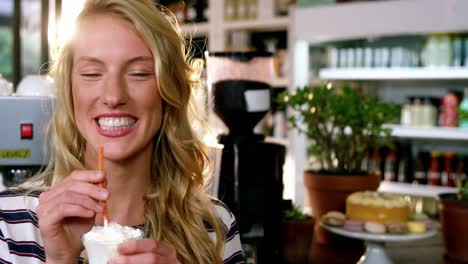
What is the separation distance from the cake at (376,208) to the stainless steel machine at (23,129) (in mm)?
942

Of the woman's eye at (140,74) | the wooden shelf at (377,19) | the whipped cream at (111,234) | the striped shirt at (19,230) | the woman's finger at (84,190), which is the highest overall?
the wooden shelf at (377,19)

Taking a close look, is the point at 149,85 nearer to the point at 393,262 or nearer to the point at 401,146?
the point at 393,262

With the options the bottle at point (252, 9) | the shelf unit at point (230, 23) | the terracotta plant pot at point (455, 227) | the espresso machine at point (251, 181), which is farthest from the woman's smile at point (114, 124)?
the bottle at point (252, 9)

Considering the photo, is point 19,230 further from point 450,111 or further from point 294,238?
point 450,111

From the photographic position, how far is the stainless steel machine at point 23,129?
1.54 m

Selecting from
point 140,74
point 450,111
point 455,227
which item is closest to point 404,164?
point 450,111

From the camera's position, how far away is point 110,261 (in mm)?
877

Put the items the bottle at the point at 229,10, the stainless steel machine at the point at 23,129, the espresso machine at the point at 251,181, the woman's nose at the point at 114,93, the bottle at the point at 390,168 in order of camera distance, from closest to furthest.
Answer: the woman's nose at the point at 114,93, the stainless steel machine at the point at 23,129, the espresso machine at the point at 251,181, the bottle at the point at 390,168, the bottle at the point at 229,10

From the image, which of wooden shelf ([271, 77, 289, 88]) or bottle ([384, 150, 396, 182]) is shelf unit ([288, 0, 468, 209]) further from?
wooden shelf ([271, 77, 289, 88])

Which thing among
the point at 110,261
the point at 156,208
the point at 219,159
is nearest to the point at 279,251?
the point at 219,159

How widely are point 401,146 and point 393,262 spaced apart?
2221mm

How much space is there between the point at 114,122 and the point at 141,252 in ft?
1.12

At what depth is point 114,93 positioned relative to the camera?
1147 mm

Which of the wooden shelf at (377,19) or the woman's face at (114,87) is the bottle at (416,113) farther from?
the woman's face at (114,87)
